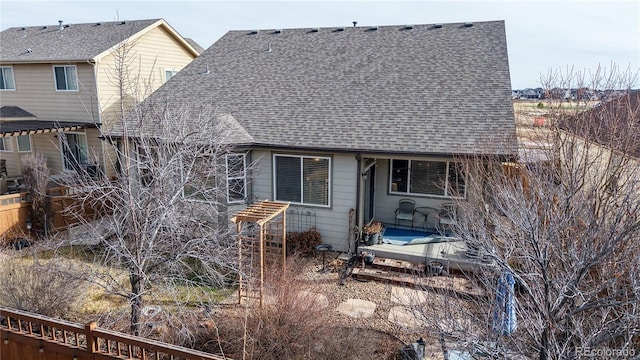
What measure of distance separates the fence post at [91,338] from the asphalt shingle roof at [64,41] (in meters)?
13.7

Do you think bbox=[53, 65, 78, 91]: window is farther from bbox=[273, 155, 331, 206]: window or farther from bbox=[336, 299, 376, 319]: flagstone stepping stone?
bbox=[336, 299, 376, 319]: flagstone stepping stone

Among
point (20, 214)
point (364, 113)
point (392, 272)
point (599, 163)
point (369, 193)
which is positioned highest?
point (364, 113)

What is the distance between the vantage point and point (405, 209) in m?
12.3

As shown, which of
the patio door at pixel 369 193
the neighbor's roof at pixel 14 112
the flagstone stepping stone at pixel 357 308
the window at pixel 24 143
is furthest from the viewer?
the window at pixel 24 143

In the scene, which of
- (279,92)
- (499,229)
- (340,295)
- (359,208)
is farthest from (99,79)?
(499,229)

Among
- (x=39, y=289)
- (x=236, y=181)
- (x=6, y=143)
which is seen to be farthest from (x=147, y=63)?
(x=39, y=289)

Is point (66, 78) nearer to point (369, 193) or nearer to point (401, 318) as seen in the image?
point (369, 193)

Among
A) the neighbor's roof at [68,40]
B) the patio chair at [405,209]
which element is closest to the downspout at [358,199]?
the patio chair at [405,209]

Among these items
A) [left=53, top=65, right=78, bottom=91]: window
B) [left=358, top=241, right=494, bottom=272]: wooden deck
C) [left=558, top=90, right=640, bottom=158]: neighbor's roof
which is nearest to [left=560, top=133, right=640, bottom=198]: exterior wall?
[left=558, top=90, right=640, bottom=158]: neighbor's roof

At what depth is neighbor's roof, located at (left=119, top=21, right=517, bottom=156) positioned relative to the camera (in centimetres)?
1066

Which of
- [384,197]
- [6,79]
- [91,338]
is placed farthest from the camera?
[6,79]

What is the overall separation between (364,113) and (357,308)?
19.2ft

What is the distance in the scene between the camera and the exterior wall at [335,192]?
35.5 feet

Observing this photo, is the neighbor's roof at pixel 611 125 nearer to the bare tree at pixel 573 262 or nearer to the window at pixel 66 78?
the bare tree at pixel 573 262
